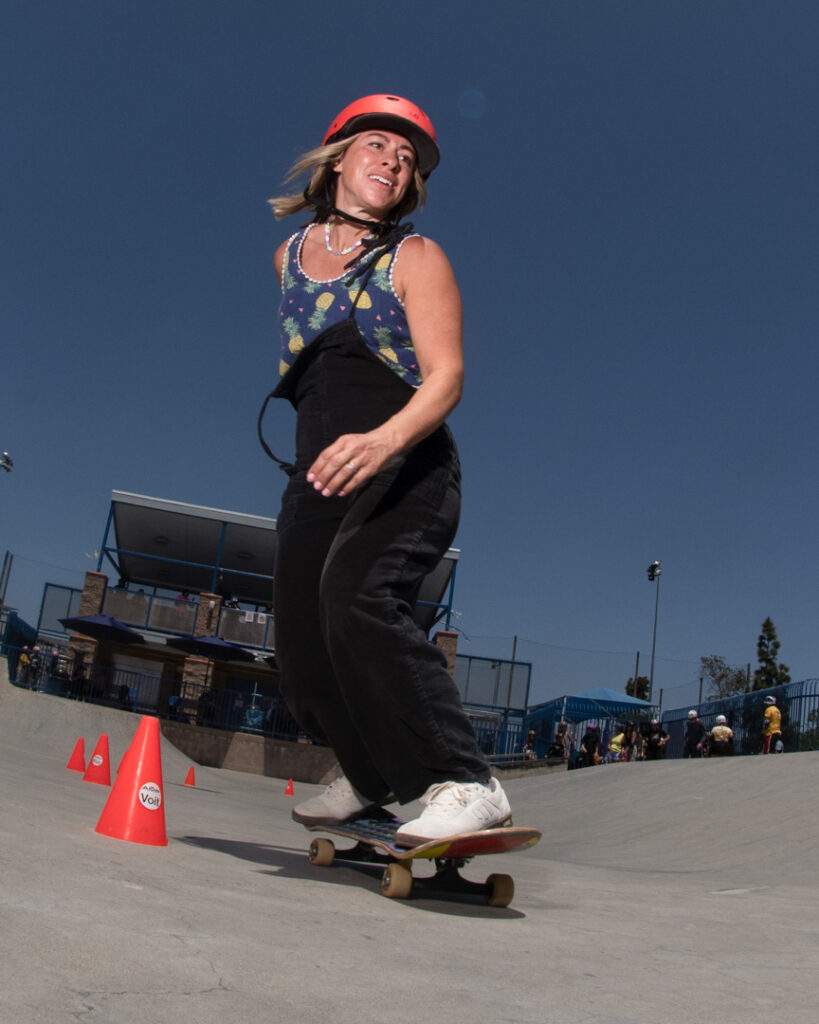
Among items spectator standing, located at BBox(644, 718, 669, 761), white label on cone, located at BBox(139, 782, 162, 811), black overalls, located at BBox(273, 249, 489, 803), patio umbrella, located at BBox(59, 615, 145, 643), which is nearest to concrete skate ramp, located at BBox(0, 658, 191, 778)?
patio umbrella, located at BBox(59, 615, 145, 643)

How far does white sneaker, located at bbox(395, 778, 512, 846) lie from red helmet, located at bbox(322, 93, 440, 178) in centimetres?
210

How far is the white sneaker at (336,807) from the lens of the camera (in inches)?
109

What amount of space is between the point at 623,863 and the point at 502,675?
20.6 metres

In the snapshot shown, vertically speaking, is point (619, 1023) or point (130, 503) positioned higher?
point (130, 503)

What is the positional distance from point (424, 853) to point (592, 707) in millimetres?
26614

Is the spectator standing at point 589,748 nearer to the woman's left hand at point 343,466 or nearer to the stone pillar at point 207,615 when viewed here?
the stone pillar at point 207,615

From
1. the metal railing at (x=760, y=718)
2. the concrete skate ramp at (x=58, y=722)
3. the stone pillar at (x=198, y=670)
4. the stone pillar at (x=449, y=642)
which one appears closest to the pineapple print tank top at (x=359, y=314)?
the concrete skate ramp at (x=58, y=722)

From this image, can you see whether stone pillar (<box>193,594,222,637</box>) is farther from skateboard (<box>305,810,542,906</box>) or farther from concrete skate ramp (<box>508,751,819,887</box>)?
skateboard (<box>305,810,542,906</box>)

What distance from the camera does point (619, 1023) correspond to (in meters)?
1.20

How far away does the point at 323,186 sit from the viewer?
3.11 m

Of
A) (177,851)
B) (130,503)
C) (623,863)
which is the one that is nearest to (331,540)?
(177,851)

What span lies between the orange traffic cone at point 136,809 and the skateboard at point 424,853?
1.64 feet

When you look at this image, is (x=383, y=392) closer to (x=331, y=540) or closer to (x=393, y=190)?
(x=331, y=540)

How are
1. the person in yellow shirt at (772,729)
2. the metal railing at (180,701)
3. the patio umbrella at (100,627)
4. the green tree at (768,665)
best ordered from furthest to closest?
the green tree at (768,665) → the patio umbrella at (100,627) → the metal railing at (180,701) → the person in yellow shirt at (772,729)
